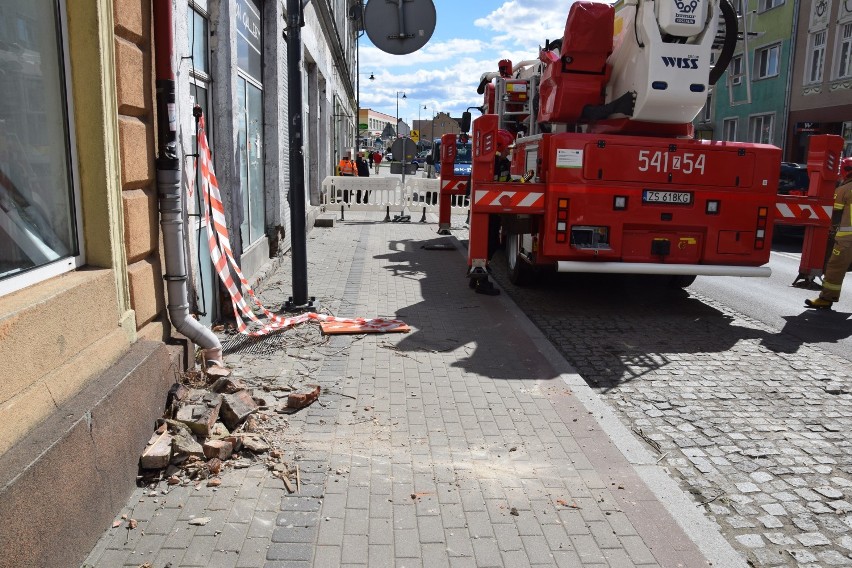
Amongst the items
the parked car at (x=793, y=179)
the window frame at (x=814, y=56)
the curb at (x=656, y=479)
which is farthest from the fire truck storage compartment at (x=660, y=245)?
the window frame at (x=814, y=56)

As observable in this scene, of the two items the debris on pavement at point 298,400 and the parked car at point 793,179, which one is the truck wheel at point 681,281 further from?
the parked car at point 793,179

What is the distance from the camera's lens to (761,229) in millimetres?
7773

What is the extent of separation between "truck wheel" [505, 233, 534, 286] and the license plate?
6.77 ft

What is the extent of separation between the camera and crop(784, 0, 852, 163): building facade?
A: 2628 centimetres

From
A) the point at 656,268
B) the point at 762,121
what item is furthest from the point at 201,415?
the point at 762,121

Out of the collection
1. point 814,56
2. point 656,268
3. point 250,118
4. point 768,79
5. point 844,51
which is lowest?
point 656,268

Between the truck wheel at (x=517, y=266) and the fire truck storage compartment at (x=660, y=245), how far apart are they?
181 centimetres

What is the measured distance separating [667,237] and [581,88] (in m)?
2.00

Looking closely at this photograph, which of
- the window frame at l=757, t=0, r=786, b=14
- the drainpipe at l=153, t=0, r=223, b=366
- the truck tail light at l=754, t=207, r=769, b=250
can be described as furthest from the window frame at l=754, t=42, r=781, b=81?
the drainpipe at l=153, t=0, r=223, b=366

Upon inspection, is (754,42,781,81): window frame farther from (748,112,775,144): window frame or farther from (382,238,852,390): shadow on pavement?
(382,238,852,390): shadow on pavement

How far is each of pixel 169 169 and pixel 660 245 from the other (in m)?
5.37

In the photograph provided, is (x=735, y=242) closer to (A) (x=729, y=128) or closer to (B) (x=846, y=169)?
(B) (x=846, y=169)

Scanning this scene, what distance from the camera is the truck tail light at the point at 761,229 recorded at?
7.75m

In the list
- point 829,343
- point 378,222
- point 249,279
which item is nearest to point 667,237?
point 829,343
